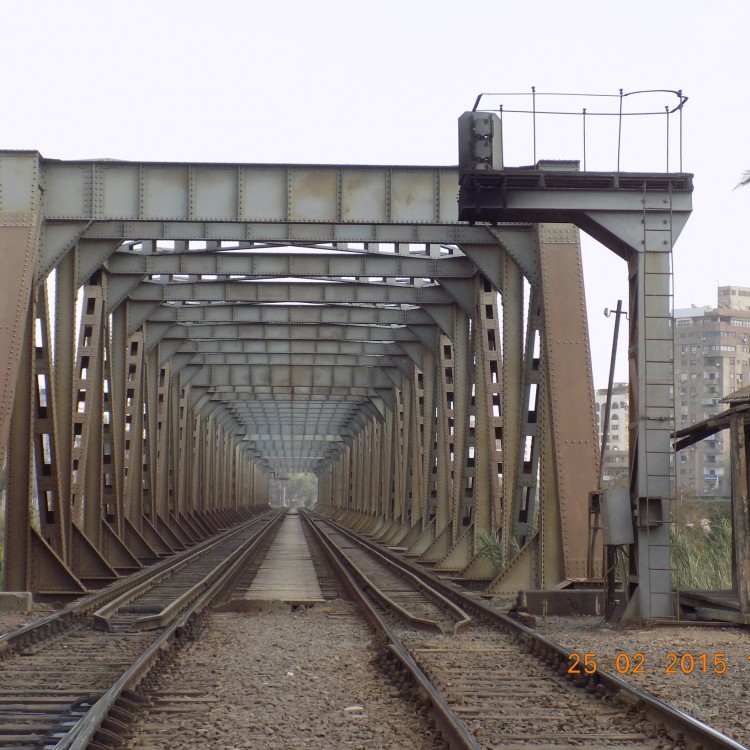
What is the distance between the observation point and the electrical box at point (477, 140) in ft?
43.5

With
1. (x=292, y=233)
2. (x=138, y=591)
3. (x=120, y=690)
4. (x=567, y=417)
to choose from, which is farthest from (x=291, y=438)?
(x=120, y=690)

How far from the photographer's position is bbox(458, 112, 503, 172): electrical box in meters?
13.3

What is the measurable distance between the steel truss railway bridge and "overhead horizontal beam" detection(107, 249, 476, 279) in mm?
45

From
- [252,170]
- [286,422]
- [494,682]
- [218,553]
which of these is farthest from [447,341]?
[286,422]

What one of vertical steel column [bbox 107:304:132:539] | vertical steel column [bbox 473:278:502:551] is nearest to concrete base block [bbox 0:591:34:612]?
vertical steel column [bbox 107:304:132:539]

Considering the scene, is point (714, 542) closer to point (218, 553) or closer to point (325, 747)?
point (325, 747)

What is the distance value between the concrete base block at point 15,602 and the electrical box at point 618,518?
25.5 feet

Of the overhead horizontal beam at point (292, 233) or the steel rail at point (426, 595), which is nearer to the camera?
the steel rail at point (426, 595)

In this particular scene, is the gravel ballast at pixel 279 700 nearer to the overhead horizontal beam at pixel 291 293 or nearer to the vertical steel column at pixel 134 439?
the vertical steel column at pixel 134 439

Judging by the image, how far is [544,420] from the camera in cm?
1652

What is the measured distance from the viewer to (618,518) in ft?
42.3

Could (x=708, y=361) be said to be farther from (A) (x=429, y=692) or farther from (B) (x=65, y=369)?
(A) (x=429, y=692)

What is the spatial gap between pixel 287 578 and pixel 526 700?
15.1m

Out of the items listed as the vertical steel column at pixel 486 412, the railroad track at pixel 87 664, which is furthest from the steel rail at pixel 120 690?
the vertical steel column at pixel 486 412
